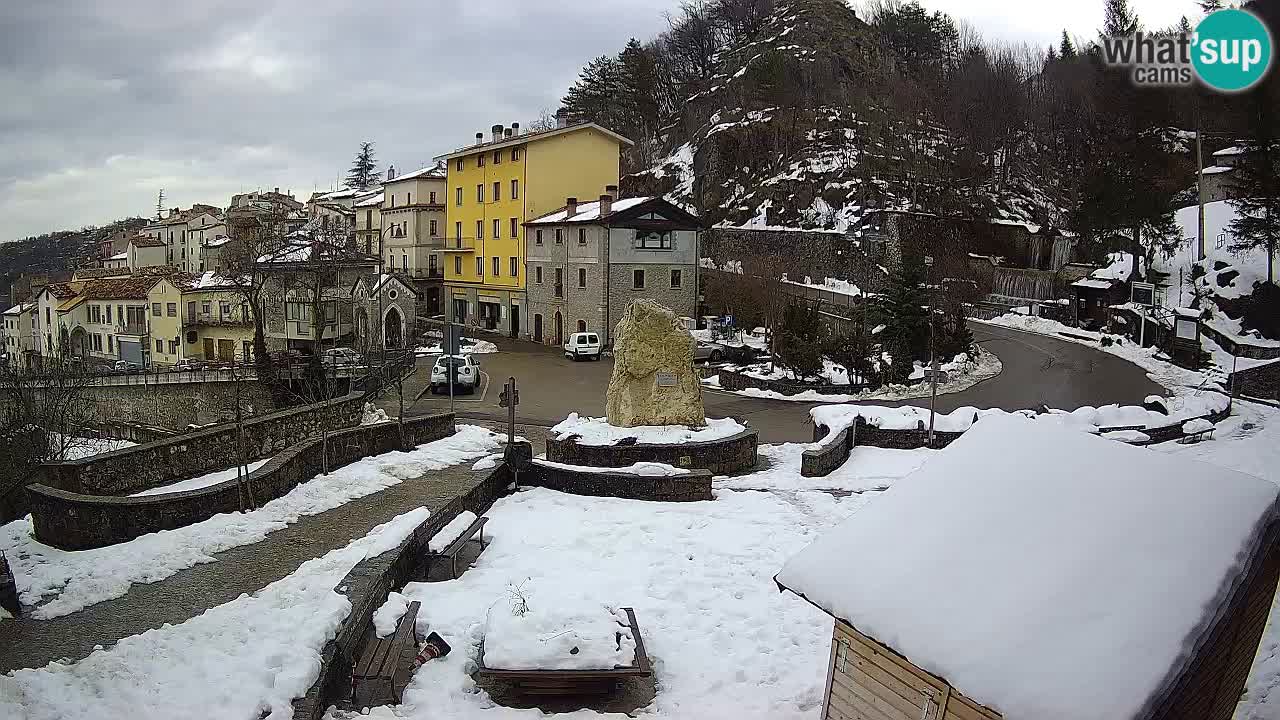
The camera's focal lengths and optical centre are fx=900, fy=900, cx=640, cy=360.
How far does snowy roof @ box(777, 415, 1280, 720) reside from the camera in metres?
5.32

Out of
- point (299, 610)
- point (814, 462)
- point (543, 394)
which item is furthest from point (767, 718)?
point (543, 394)

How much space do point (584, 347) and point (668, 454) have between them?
1922 cm

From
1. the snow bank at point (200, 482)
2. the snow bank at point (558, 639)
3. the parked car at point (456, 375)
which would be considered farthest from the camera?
the parked car at point (456, 375)

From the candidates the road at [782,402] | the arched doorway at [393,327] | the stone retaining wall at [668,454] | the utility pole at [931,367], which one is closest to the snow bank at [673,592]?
the stone retaining wall at [668,454]

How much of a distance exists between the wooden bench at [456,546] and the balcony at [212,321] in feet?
100

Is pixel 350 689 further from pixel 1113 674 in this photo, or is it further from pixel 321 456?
pixel 321 456

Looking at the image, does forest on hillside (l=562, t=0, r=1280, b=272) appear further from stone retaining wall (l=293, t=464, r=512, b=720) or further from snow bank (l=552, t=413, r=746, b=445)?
stone retaining wall (l=293, t=464, r=512, b=720)

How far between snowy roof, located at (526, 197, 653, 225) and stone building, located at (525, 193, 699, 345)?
0.08 metres

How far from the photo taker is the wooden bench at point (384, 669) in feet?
26.1

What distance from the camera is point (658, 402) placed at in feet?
64.4

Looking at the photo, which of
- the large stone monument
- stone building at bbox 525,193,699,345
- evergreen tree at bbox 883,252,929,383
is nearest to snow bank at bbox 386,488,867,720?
the large stone monument

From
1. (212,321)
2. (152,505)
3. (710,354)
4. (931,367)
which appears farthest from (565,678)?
(212,321)

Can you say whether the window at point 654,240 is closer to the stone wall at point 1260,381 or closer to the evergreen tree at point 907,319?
the evergreen tree at point 907,319

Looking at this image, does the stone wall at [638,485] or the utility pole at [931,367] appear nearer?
the stone wall at [638,485]
